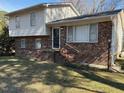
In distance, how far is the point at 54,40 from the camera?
20.5 m

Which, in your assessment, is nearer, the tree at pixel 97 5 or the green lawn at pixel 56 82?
the green lawn at pixel 56 82

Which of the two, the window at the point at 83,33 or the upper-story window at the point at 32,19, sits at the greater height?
the upper-story window at the point at 32,19

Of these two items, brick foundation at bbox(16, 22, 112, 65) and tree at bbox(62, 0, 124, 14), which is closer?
brick foundation at bbox(16, 22, 112, 65)

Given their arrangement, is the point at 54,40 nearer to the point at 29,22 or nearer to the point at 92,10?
the point at 29,22

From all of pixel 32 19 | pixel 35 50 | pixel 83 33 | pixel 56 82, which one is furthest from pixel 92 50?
pixel 32 19

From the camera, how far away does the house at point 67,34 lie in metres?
14.9

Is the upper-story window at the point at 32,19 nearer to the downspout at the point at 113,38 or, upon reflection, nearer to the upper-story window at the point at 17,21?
the upper-story window at the point at 17,21

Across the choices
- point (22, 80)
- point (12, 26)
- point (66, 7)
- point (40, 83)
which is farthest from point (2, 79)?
point (12, 26)

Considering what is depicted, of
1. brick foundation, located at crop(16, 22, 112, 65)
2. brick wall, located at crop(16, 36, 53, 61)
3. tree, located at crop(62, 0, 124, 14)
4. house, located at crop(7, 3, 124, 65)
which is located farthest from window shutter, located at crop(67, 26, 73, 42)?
tree, located at crop(62, 0, 124, 14)

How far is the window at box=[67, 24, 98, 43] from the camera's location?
15.9m

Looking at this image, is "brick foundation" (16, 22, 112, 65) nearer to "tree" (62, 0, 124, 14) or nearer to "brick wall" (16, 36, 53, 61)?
"brick wall" (16, 36, 53, 61)

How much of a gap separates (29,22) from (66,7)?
417cm

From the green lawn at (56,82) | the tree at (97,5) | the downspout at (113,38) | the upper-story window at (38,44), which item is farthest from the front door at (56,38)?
the tree at (97,5)

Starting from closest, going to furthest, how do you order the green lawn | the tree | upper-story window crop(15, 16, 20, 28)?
the green lawn < upper-story window crop(15, 16, 20, 28) < the tree
